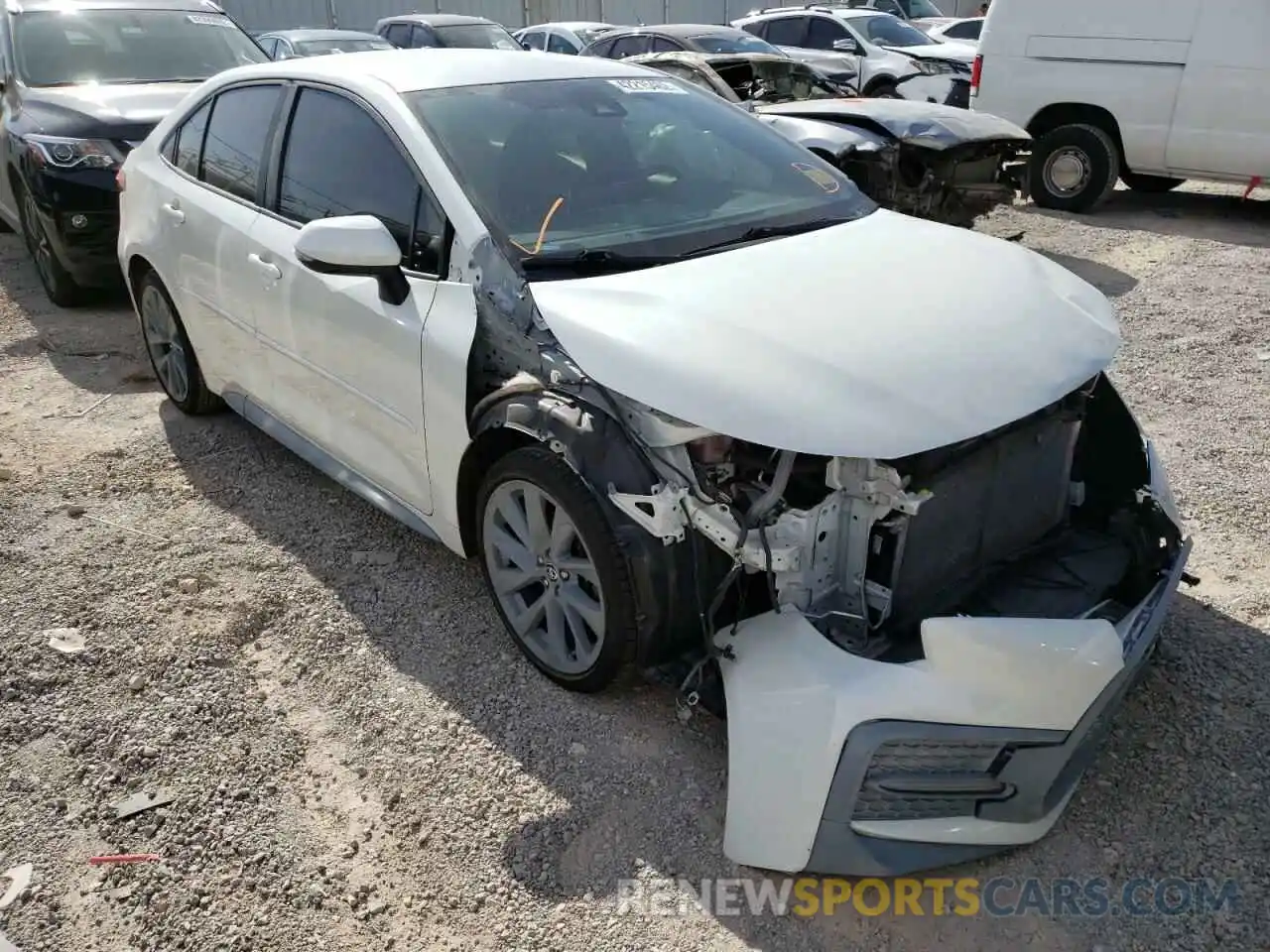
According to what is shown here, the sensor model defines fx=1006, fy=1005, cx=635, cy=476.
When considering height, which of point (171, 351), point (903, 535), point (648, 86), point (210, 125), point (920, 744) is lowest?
point (171, 351)

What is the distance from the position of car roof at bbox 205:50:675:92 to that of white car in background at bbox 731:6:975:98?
1045 cm

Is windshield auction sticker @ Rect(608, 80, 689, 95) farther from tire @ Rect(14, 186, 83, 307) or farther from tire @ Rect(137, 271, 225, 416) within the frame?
tire @ Rect(14, 186, 83, 307)

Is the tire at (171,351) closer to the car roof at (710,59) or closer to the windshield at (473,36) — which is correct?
the car roof at (710,59)

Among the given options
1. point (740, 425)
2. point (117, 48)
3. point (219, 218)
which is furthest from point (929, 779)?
point (117, 48)

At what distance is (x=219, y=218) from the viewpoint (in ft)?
12.9

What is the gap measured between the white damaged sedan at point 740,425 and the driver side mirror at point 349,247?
10mm

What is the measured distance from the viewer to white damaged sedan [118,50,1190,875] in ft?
7.32

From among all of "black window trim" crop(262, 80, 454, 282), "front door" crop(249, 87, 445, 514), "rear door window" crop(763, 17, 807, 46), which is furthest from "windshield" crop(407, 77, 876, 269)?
"rear door window" crop(763, 17, 807, 46)

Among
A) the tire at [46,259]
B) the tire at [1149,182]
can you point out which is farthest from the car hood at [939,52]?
the tire at [46,259]

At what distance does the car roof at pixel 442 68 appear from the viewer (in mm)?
3314

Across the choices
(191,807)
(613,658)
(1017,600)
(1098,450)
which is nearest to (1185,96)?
(1098,450)

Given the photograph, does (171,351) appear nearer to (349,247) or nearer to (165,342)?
(165,342)

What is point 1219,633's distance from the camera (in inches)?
123

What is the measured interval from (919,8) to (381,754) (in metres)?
20.5
